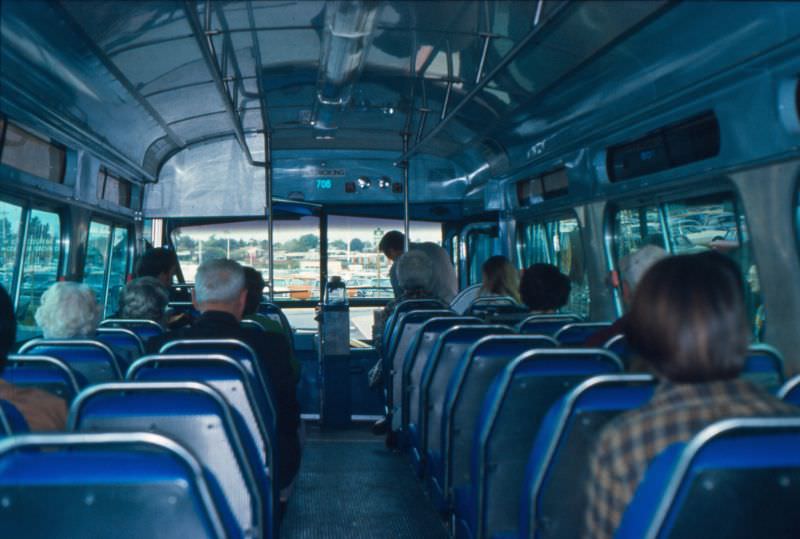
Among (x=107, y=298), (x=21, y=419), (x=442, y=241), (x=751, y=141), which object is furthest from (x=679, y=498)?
(x=442, y=241)

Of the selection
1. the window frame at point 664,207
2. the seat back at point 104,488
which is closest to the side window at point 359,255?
the window frame at point 664,207

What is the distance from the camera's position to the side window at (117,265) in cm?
823

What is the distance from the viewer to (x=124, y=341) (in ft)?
13.6

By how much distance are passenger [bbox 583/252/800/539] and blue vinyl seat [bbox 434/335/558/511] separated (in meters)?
1.36

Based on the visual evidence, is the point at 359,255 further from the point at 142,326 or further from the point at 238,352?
the point at 238,352

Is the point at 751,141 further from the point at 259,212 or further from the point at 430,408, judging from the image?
the point at 259,212

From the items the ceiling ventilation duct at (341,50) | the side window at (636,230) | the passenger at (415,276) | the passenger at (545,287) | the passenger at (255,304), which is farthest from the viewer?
the passenger at (415,276)

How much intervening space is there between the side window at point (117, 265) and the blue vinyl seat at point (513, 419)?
20.5ft

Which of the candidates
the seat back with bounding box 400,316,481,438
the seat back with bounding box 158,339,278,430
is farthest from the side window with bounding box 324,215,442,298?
the seat back with bounding box 158,339,278,430

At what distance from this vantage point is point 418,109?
7.37m

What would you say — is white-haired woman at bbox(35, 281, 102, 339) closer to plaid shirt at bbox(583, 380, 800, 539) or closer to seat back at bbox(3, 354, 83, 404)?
seat back at bbox(3, 354, 83, 404)

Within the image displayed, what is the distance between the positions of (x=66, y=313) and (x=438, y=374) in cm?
199

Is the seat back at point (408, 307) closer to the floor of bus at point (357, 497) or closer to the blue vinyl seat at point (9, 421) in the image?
the floor of bus at point (357, 497)

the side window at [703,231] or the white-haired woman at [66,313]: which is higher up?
the side window at [703,231]
